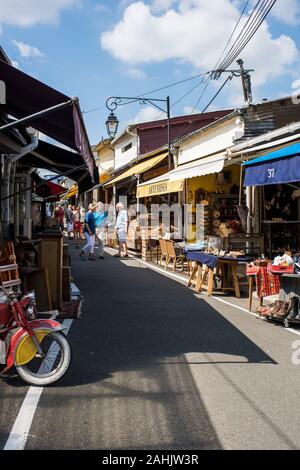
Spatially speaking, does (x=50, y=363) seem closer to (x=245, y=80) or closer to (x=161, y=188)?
(x=161, y=188)

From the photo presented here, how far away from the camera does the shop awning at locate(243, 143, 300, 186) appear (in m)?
8.02

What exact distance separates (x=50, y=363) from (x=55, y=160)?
6.34 meters

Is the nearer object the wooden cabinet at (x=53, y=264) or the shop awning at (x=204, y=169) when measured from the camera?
the wooden cabinet at (x=53, y=264)

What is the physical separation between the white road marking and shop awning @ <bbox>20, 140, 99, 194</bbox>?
522 centimetres

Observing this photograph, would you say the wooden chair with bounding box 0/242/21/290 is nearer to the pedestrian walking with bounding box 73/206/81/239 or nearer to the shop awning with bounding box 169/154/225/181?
the shop awning with bounding box 169/154/225/181

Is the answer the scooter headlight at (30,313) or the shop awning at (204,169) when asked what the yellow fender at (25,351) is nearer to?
the scooter headlight at (30,313)

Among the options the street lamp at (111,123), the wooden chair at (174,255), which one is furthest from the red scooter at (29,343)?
the street lamp at (111,123)

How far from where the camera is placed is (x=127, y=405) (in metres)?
4.30

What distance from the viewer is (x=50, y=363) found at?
4.89 m

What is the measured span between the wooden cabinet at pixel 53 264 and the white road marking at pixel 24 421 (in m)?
3.45

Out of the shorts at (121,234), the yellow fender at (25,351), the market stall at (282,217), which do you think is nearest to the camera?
the yellow fender at (25,351)

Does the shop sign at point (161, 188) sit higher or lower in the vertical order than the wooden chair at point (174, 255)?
higher

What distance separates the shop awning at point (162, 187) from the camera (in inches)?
567
